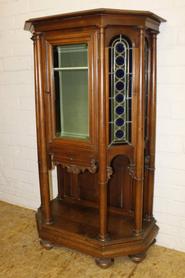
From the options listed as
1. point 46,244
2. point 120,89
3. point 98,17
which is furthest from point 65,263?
point 98,17

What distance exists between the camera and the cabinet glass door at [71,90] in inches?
67.8

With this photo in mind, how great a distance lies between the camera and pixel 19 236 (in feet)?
7.26

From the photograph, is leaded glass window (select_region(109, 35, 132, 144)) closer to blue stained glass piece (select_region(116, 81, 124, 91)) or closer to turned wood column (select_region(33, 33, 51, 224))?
blue stained glass piece (select_region(116, 81, 124, 91))

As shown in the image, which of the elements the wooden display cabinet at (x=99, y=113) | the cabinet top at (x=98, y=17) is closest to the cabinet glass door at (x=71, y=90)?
the wooden display cabinet at (x=99, y=113)

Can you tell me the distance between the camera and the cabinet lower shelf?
179 cm

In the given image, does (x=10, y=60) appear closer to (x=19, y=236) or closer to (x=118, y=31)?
(x=118, y=31)

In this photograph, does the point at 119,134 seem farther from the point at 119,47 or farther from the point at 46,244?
the point at 46,244

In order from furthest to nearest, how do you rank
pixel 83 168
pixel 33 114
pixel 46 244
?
pixel 33 114 → pixel 46 244 → pixel 83 168

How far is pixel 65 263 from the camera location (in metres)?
1.89

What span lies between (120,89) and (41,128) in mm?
568

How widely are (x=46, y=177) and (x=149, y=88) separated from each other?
914mm

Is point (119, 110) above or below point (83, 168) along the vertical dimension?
above

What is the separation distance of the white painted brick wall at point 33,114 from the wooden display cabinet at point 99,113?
0.09m

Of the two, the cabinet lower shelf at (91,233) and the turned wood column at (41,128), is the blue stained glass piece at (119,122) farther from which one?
the cabinet lower shelf at (91,233)
